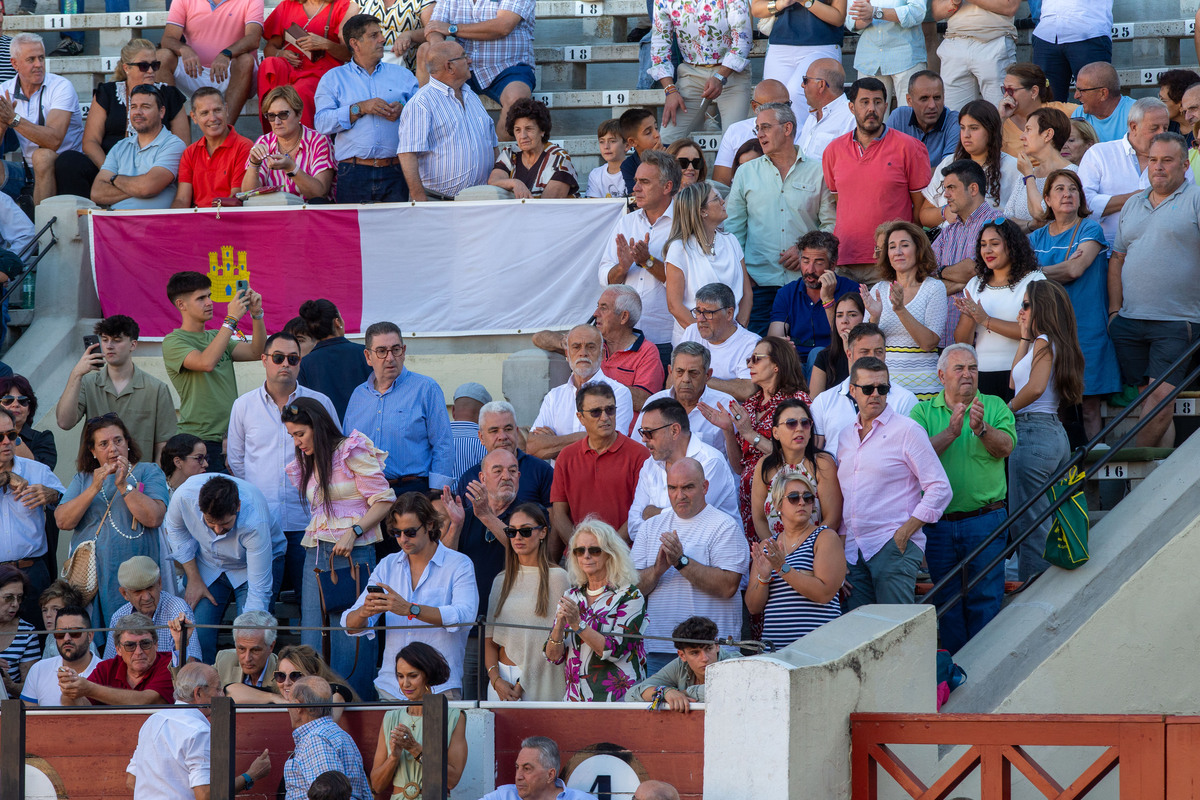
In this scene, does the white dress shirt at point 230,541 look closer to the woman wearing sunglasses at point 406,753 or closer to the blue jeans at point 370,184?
the woman wearing sunglasses at point 406,753

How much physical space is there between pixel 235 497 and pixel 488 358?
122 inches

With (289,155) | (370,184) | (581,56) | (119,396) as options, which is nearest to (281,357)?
(119,396)

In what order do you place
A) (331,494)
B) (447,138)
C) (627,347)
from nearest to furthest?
(331,494) < (627,347) < (447,138)

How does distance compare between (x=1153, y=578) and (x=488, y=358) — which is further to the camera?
(x=488, y=358)

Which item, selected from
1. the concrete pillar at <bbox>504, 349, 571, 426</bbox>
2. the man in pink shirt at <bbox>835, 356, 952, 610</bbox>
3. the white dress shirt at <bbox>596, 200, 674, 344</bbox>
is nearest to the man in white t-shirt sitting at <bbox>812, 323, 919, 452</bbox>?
the man in pink shirt at <bbox>835, 356, 952, 610</bbox>

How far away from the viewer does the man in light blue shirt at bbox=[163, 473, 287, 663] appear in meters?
8.46

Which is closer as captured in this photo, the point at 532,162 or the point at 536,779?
the point at 536,779

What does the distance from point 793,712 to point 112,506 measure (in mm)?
4401

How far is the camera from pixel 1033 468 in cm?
861

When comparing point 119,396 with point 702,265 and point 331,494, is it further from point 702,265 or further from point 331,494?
point 702,265

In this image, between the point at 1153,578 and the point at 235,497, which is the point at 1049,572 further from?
the point at 235,497

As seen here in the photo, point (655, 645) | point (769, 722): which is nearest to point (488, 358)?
point (655, 645)

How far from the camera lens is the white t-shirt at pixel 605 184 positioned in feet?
39.0

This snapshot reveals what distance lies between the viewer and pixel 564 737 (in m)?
7.21
